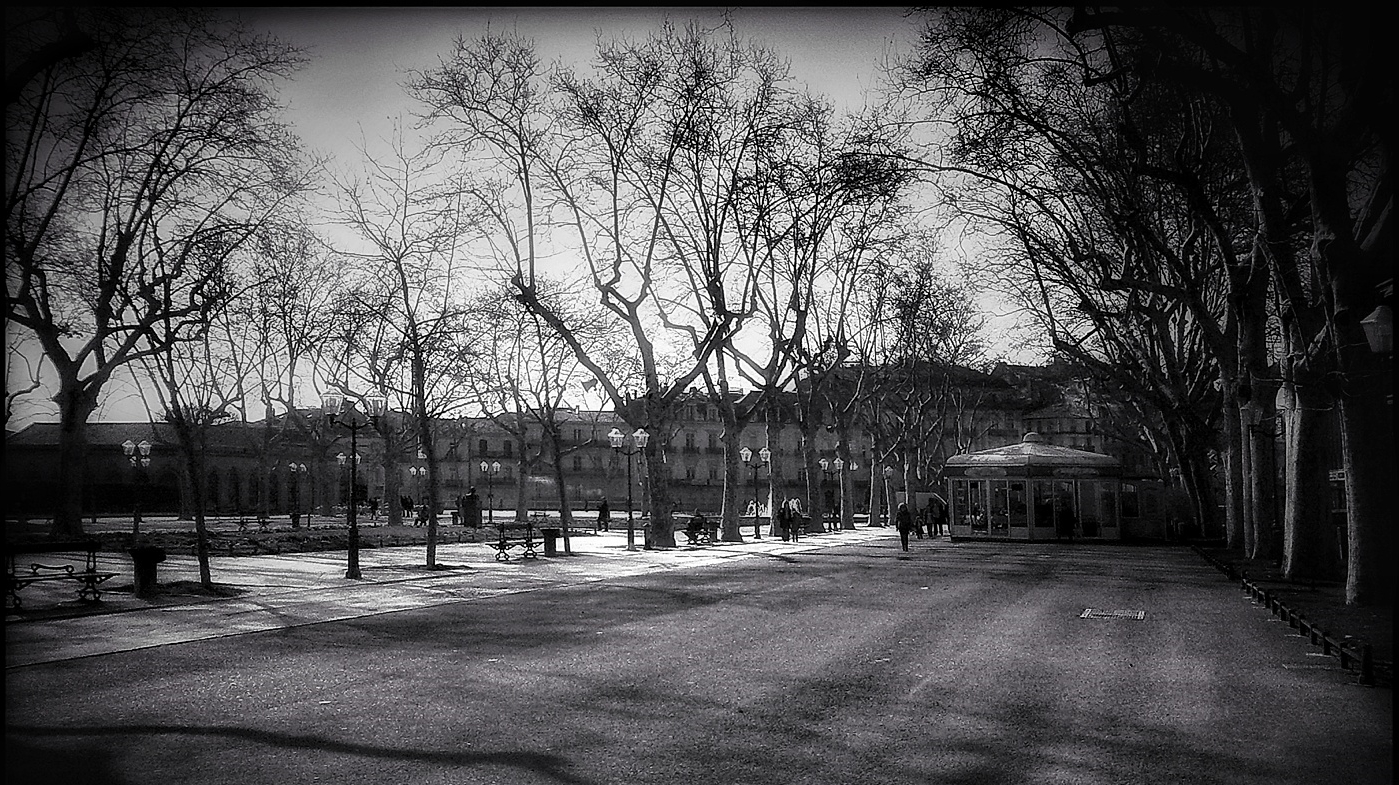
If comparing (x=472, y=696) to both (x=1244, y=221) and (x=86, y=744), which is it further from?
(x=1244, y=221)

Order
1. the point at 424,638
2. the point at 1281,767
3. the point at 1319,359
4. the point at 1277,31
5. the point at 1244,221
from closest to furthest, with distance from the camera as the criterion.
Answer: the point at 1281,767 < the point at 424,638 < the point at 1277,31 < the point at 1319,359 < the point at 1244,221

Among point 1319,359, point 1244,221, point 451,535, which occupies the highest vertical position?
point 1244,221

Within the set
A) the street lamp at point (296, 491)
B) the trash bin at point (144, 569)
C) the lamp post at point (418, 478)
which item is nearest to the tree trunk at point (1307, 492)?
the trash bin at point (144, 569)

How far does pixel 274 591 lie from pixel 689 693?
11.3 meters

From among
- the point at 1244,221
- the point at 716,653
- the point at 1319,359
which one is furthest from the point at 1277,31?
the point at 716,653

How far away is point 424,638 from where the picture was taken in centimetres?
1205

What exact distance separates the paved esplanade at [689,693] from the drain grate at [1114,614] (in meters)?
0.11

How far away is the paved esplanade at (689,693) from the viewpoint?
643cm

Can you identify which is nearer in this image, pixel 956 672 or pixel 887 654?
pixel 956 672

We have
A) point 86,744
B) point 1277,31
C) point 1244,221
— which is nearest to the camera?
point 86,744

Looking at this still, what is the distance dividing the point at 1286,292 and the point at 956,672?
907 cm

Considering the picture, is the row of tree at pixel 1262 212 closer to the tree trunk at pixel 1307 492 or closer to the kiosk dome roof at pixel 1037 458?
the tree trunk at pixel 1307 492

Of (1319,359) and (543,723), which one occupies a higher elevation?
(1319,359)

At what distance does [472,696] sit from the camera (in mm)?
8555
